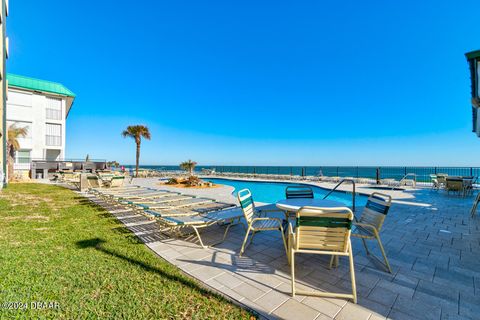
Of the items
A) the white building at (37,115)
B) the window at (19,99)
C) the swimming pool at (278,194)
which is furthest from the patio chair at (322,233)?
the window at (19,99)

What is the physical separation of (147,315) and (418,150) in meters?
37.9

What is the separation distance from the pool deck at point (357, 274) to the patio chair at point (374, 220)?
0.39 m

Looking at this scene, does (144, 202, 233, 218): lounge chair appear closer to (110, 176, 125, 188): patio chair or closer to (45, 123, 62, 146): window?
(110, 176, 125, 188): patio chair

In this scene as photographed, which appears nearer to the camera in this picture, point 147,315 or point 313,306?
point 147,315

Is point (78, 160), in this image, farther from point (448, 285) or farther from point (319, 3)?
point (448, 285)

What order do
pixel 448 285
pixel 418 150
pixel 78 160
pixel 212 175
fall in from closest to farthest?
pixel 448 285 → pixel 78 160 → pixel 212 175 → pixel 418 150

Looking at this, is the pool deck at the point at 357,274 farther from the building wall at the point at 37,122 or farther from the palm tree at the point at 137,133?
the building wall at the point at 37,122

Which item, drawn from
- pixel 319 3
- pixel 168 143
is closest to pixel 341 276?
pixel 319 3

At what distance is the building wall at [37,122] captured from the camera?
1598 centimetres

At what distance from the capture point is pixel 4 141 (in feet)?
32.3

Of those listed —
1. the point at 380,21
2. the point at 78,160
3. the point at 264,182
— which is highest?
the point at 380,21

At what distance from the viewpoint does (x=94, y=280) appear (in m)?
2.16

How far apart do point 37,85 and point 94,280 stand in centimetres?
2205

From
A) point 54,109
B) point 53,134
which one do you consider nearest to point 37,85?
point 54,109
